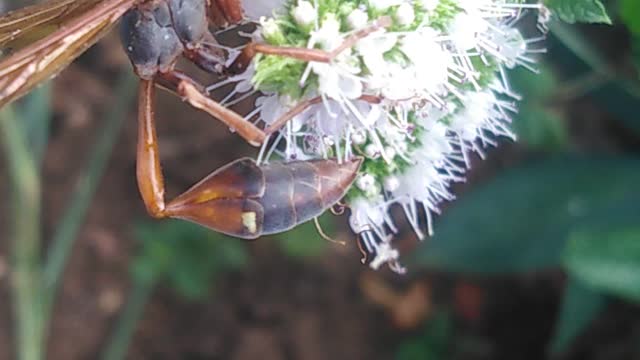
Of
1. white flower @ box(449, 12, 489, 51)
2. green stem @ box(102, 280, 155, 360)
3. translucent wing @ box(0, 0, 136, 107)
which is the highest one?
translucent wing @ box(0, 0, 136, 107)

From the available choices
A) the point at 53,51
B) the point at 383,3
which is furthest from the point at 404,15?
the point at 53,51

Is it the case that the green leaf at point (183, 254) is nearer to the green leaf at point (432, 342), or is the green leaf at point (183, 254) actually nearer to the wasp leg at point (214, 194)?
the green leaf at point (432, 342)

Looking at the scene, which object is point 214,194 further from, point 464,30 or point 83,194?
point 83,194

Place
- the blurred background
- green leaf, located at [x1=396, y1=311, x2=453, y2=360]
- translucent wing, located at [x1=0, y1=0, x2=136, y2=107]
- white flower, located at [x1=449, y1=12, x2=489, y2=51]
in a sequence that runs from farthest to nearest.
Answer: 1. green leaf, located at [x1=396, y1=311, x2=453, y2=360]
2. the blurred background
3. white flower, located at [x1=449, y1=12, x2=489, y2=51]
4. translucent wing, located at [x1=0, y1=0, x2=136, y2=107]

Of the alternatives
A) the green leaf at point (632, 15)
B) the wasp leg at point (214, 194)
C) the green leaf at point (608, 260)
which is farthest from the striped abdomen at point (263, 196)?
the green leaf at point (608, 260)

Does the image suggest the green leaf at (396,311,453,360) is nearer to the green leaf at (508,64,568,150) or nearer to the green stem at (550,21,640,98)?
the green leaf at (508,64,568,150)

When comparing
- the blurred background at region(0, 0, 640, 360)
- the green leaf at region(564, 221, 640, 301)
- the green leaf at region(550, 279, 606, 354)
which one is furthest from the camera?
the blurred background at region(0, 0, 640, 360)

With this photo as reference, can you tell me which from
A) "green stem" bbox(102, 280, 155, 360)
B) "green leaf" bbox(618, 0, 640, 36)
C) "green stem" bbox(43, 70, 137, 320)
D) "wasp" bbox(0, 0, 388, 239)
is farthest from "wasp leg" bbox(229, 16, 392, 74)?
"green stem" bbox(102, 280, 155, 360)
